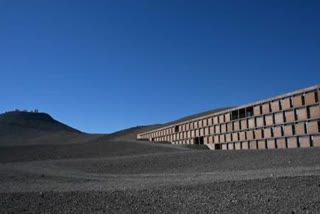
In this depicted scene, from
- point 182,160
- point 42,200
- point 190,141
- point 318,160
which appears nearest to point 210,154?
point 182,160

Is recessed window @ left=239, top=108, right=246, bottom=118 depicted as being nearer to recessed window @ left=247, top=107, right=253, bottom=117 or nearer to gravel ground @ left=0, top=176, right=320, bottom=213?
recessed window @ left=247, top=107, right=253, bottom=117

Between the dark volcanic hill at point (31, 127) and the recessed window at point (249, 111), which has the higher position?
the dark volcanic hill at point (31, 127)

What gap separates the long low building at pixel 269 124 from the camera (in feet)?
76.0

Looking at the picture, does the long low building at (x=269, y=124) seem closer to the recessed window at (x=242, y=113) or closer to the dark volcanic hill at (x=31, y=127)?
the recessed window at (x=242, y=113)

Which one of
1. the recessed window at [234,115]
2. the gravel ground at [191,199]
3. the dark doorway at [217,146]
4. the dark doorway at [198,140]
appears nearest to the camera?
the gravel ground at [191,199]

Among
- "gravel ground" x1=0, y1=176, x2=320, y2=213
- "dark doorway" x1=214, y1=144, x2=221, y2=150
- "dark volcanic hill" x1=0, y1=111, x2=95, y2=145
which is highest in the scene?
"dark volcanic hill" x1=0, y1=111, x2=95, y2=145

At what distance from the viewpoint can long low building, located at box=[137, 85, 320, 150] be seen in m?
23.2

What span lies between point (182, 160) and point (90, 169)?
5.15m

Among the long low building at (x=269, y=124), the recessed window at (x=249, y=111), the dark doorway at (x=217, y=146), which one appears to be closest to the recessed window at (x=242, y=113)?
the long low building at (x=269, y=124)

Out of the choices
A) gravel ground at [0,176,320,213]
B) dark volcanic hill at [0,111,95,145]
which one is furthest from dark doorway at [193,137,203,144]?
dark volcanic hill at [0,111,95,145]

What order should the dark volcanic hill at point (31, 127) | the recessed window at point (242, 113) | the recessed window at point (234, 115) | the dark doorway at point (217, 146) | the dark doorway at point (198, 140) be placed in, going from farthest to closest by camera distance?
the dark volcanic hill at point (31, 127), the dark doorway at point (198, 140), the dark doorway at point (217, 146), the recessed window at point (234, 115), the recessed window at point (242, 113)

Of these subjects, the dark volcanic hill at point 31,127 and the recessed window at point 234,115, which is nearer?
the recessed window at point 234,115

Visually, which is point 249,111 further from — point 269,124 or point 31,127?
point 31,127

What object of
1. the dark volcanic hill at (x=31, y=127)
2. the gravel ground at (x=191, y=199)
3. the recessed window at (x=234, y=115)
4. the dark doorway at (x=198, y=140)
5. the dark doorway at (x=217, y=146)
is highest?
the dark volcanic hill at (x=31, y=127)
